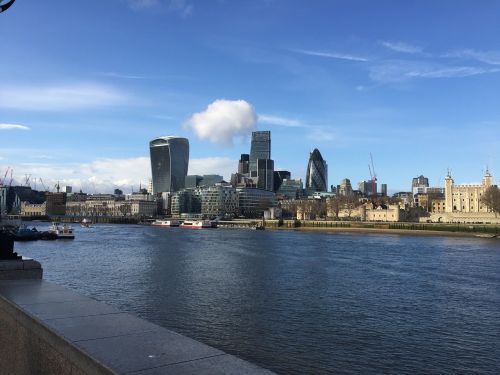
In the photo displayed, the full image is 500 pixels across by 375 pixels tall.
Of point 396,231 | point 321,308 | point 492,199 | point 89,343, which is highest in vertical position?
point 492,199

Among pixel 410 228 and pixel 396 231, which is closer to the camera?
pixel 396 231

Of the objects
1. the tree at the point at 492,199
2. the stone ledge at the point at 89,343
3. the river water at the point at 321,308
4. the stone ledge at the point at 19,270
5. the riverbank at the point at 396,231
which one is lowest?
the riverbank at the point at 396,231

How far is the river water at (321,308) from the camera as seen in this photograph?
1795 cm

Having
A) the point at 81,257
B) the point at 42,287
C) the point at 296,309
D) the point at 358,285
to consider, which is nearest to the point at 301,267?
the point at 358,285

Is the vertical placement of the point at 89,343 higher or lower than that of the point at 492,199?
lower

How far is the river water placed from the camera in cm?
1795

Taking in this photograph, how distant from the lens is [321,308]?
2634 centimetres

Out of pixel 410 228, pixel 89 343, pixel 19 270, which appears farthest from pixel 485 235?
pixel 89 343

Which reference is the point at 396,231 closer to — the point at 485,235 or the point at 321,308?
the point at 485,235

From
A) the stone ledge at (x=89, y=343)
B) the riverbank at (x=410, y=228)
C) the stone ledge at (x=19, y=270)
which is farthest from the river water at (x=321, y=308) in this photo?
the riverbank at (x=410, y=228)

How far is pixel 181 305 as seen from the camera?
1052 inches

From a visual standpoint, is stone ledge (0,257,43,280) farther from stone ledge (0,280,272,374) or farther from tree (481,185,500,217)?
tree (481,185,500,217)

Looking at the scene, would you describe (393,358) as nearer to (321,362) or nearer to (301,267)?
(321,362)

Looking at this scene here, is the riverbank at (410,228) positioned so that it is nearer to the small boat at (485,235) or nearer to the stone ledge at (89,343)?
the small boat at (485,235)
